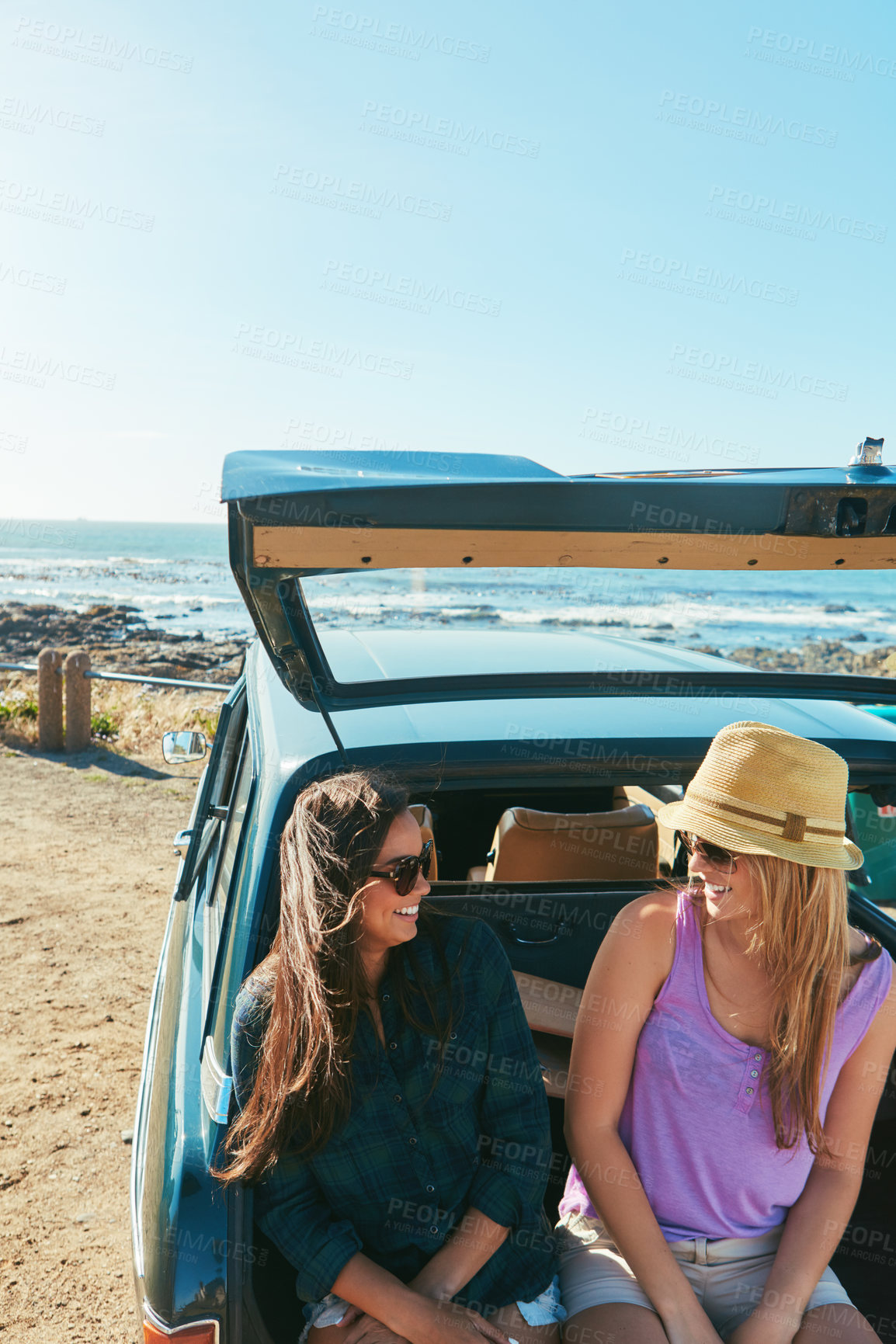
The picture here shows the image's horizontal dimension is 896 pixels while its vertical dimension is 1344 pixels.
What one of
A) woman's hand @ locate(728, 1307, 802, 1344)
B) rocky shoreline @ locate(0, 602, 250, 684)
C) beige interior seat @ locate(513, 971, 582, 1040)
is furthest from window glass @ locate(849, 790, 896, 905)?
rocky shoreline @ locate(0, 602, 250, 684)

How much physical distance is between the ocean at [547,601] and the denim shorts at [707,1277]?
2832 cm

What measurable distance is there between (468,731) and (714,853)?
720 mm

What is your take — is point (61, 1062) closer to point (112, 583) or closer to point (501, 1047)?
point (501, 1047)

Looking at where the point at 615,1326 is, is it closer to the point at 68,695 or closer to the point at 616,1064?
the point at 616,1064

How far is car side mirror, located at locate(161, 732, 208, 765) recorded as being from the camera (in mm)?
3701

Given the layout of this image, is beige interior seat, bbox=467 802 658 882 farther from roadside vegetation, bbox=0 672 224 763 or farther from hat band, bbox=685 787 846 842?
roadside vegetation, bbox=0 672 224 763

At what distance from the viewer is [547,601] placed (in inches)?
1838

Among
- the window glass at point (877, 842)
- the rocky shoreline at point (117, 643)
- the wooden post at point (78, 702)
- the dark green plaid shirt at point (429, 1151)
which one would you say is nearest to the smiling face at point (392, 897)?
the dark green plaid shirt at point (429, 1151)

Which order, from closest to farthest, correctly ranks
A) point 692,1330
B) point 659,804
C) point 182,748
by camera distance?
point 692,1330 < point 182,748 < point 659,804

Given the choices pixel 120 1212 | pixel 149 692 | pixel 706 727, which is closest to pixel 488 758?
pixel 706 727

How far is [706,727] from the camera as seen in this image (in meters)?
2.53

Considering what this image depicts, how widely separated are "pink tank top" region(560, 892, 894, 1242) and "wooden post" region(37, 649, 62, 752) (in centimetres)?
898

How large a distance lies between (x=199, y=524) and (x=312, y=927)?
14693cm

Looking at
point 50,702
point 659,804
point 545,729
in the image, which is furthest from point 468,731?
point 50,702
